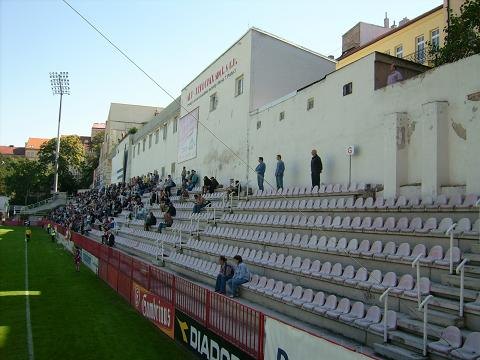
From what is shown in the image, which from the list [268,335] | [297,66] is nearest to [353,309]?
Result: [268,335]

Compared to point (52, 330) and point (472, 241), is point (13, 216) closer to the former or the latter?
point (52, 330)

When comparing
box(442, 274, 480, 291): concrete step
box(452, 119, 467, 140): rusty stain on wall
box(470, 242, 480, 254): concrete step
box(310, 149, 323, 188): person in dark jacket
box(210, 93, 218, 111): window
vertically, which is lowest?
box(442, 274, 480, 291): concrete step

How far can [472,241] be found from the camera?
7.31 m

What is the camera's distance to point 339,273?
8.91 m

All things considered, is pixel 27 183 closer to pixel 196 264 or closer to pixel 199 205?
pixel 199 205

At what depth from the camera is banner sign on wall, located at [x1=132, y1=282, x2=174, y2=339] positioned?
33.3 feet

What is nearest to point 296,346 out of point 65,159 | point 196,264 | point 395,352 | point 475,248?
point 395,352

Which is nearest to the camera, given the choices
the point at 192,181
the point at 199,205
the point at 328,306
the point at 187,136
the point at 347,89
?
the point at 328,306

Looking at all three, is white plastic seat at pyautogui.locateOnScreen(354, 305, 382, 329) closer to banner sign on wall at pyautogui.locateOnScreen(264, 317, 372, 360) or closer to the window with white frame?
banner sign on wall at pyautogui.locateOnScreen(264, 317, 372, 360)

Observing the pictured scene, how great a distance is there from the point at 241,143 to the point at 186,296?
11.4 metres

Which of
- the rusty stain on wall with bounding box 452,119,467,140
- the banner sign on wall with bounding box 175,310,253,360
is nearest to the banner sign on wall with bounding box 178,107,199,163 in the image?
the banner sign on wall with bounding box 175,310,253,360

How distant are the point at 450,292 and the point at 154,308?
701 centimetres

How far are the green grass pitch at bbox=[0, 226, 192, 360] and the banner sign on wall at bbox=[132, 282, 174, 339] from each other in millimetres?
188

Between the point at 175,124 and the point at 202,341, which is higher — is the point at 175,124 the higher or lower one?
the higher one
